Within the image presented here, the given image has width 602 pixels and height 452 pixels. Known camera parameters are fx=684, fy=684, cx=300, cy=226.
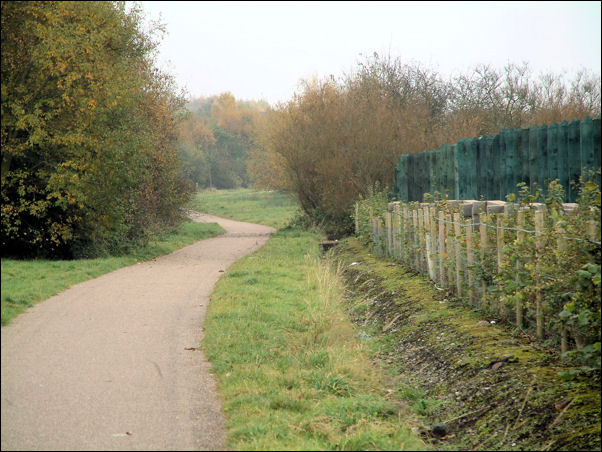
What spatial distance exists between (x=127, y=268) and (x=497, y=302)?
31.6 feet

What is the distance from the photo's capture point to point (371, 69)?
31250mm

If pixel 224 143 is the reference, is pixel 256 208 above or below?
below

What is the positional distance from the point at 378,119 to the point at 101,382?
19929mm

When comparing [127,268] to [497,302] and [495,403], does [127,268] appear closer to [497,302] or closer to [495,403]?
[497,302]

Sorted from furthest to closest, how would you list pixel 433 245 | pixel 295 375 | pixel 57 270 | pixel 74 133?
pixel 433 245
pixel 57 270
pixel 74 133
pixel 295 375

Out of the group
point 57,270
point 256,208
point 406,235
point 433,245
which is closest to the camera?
point 57,270

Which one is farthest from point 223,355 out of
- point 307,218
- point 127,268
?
point 307,218

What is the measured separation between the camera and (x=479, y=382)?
23.5ft

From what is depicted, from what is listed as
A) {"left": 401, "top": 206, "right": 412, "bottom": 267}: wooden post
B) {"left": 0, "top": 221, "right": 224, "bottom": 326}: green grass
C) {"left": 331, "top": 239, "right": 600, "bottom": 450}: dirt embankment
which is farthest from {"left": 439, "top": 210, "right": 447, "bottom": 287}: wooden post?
{"left": 0, "top": 221, "right": 224, "bottom": 326}: green grass

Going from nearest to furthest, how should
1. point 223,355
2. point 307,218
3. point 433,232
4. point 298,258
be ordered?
point 223,355 < point 433,232 < point 298,258 < point 307,218

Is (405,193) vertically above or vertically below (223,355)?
above

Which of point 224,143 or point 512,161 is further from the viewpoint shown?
point 224,143

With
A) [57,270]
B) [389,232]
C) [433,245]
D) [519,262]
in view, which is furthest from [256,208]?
[519,262]

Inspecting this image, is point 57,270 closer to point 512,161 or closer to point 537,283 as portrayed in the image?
point 537,283
